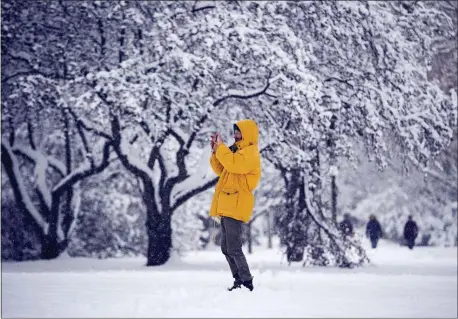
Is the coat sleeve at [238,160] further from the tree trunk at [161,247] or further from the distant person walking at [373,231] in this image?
the distant person walking at [373,231]

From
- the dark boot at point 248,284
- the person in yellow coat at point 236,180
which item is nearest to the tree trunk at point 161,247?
the dark boot at point 248,284

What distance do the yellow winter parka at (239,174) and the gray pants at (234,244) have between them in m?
0.05

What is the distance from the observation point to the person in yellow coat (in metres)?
3.24

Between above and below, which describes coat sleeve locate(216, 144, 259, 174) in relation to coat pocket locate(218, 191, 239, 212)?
above

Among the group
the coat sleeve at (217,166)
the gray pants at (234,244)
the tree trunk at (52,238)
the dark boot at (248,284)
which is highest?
the coat sleeve at (217,166)

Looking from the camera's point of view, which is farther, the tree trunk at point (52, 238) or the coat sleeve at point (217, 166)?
the tree trunk at point (52, 238)

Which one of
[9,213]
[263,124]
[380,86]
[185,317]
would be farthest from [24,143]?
[185,317]

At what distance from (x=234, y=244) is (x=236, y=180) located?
1.17 ft

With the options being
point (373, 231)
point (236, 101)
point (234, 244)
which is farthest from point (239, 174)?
point (373, 231)

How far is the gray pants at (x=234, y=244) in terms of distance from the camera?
11.1 ft

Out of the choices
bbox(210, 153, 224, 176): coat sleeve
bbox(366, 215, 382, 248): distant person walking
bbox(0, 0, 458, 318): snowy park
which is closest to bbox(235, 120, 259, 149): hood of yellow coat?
bbox(210, 153, 224, 176): coat sleeve

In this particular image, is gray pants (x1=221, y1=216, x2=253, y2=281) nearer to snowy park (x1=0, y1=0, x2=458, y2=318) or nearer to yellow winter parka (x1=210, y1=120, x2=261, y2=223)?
yellow winter parka (x1=210, y1=120, x2=261, y2=223)

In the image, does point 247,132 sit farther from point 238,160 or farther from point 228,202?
point 228,202

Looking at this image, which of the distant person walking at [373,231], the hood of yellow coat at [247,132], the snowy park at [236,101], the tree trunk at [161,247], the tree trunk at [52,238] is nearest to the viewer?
the hood of yellow coat at [247,132]
